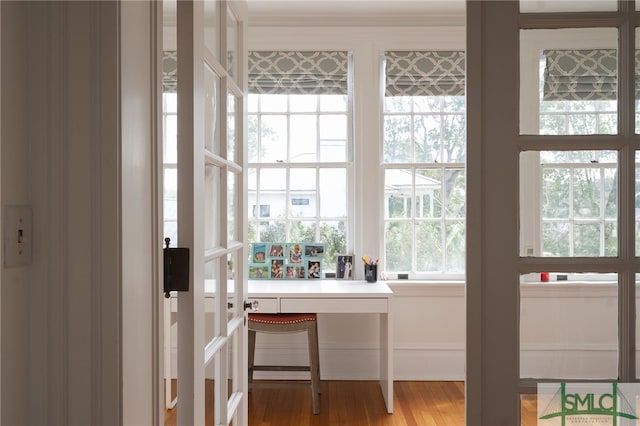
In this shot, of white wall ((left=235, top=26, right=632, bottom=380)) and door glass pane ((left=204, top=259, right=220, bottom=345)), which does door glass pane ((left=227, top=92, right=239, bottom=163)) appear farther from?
white wall ((left=235, top=26, right=632, bottom=380))

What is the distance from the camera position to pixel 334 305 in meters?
3.18

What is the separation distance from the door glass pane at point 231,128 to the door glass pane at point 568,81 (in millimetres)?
939

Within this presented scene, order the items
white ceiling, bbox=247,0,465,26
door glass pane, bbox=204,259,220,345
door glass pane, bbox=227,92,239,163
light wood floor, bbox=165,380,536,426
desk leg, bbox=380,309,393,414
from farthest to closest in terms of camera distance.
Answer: white ceiling, bbox=247,0,465,26 < desk leg, bbox=380,309,393,414 < light wood floor, bbox=165,380,536,426 < door glass pane, bbox=227,92,239,163 < door glass pane, bbox=204,259,220,345

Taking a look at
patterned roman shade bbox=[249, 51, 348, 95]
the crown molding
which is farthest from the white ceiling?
patterned roman shade bbox=[249, 51, 348, 95]

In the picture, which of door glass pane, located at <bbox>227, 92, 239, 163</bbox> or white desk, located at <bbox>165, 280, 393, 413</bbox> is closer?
door glass pane, located at <bbox>227, 92, 239, 163</bbox>

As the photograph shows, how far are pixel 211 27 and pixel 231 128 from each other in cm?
37

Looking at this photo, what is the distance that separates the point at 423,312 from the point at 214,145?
8.92 ft

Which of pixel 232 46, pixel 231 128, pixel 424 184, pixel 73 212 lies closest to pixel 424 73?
pixel 424 184

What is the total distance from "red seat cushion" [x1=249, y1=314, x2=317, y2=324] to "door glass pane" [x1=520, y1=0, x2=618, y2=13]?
2.40 m

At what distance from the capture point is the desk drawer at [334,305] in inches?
125

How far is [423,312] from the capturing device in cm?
373

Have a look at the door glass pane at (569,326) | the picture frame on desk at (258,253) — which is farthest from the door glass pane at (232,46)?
the picture frame on desk at (258,253)

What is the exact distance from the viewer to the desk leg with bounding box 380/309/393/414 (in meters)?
3.08

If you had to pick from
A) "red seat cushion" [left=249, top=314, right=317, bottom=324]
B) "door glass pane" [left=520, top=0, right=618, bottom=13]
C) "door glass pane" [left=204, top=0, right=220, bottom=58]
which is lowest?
"red seat cushion" [left=249, top=314, right=317, bottom=324]
